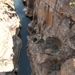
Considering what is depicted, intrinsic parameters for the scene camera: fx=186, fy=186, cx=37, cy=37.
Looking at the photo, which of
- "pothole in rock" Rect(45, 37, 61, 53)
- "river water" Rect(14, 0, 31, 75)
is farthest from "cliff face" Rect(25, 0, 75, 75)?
"river water" Rect(14, 0, 31, 75)

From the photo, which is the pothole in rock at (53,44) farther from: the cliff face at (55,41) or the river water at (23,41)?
the river water at (23,41)

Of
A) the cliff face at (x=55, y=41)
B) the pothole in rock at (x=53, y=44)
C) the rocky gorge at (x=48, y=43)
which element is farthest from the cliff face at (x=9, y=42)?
the pothole in rock at (x=53, y=44)

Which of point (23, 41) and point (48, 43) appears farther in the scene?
point (23, 41)

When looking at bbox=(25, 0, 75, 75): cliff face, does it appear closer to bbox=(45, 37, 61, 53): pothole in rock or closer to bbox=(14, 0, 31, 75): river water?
bbox=(45, 37, 61, 53): pothole in rock

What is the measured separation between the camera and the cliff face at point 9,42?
2494 cm

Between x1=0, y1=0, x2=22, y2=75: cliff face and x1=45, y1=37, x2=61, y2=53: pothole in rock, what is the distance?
221 inches

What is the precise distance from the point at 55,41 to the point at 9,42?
25.5 feet

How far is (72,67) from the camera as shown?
1678cm

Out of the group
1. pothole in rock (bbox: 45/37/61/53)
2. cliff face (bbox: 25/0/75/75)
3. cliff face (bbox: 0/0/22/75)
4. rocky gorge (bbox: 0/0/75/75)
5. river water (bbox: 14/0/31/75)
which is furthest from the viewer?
river water (bbox: 14/0/31/75)

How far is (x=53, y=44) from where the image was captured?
24078 millimetres

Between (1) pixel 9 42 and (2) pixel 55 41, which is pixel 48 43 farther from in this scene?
(1) pixel 9 42

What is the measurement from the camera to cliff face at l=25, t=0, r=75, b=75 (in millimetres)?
20250

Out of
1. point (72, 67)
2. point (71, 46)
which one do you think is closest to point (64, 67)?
point (72, 67)

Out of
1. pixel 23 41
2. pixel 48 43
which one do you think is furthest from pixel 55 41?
pixel 23 41
